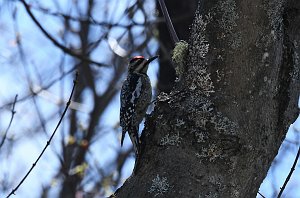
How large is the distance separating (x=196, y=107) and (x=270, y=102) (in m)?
0.31

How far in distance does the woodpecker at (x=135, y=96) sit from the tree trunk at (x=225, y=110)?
170cm

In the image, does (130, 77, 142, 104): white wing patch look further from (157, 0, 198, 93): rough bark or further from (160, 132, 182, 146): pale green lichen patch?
(160, 132, 182, 146): pale green lichen patch

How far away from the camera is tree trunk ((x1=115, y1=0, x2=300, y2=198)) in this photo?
2.58 m

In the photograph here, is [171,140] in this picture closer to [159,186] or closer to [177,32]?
[159,186]

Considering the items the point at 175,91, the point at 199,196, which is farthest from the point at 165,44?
the point at 199,196

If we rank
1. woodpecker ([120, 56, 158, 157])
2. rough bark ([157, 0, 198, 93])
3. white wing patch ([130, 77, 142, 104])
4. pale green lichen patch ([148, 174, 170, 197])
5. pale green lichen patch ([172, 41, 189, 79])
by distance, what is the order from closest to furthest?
1. pale green lichen patch ([148, 174, 170, 197])
2. pale green lichen patch ([172, 41, 189, 79])
3. woodpecker ([120, 56, 158, 157])
4. white wing patch ([130, 77, 142, 104])
5. rough bark ([157, 0, 198, 93])

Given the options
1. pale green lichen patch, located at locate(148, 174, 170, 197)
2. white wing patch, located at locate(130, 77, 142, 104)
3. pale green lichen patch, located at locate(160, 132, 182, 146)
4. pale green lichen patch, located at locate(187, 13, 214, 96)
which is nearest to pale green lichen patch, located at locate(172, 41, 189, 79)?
pale green lichen patch, located at locate(187, 13, 214, 96)

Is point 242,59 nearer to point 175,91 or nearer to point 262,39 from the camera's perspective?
point 262,39

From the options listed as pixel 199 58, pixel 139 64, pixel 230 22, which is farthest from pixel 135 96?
pixel 230 22

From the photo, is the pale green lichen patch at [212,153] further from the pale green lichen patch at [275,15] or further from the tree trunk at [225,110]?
the pale green lichen patch at [275,15]

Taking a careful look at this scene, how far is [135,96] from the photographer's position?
4.84 m

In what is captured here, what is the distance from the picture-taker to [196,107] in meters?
2.68

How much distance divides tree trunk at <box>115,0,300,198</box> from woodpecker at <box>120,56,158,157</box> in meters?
1.70

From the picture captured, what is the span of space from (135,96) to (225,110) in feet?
7.31
